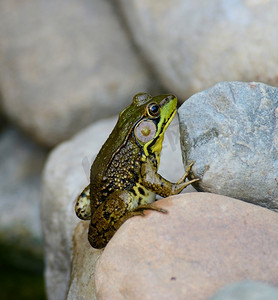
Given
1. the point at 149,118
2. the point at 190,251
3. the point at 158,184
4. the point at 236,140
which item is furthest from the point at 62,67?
the point at 190,251

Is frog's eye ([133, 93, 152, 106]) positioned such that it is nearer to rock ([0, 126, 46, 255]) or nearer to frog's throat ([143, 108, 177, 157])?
frog's throat ([143, 108, 177, 157])

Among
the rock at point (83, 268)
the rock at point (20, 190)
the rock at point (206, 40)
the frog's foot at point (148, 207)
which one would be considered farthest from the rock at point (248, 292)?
the rock at point (20, 190)

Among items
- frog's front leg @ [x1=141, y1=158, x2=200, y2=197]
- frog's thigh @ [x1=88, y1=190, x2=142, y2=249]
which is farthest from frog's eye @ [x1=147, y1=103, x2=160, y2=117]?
frog's thigh @ [x1=88, y1=190, x2=142, y2=249]

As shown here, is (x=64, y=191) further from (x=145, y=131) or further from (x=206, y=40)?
(x=206, y=40)

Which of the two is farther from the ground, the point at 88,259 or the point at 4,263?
the point at 88,259

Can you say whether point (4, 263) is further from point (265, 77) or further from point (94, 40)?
point (265, 77)

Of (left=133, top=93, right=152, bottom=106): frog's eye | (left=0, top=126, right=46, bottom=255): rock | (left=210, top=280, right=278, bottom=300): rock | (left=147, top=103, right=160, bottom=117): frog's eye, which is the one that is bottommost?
(left=0, top=126, right=46, bottom=255): rock

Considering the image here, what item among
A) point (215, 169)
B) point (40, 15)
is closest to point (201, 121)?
point (215, 169)

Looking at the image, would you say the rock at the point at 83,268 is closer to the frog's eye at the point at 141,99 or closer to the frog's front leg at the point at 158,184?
the frog's front leg at the point at 158,184
